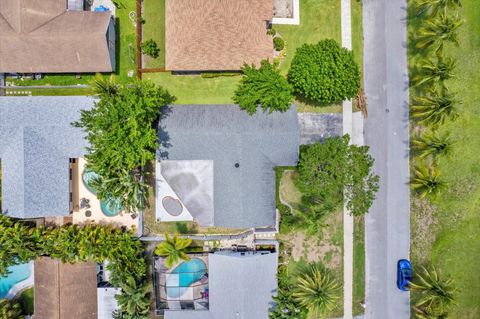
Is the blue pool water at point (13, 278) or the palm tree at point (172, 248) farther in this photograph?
the blue pool water at point (13, 278)

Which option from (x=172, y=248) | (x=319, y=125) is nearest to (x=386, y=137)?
(x=319, y=125)

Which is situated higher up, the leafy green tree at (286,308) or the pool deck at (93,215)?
the pool deck at (93,215)

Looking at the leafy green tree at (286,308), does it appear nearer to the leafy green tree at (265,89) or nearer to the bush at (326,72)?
the leafy green tree at (265,89)

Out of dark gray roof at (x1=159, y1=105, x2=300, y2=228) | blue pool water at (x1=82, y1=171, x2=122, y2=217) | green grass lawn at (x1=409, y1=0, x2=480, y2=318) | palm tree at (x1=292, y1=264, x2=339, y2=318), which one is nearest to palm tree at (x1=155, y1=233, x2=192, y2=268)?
dark gray roof at (x1=159, y1=105, x2=300, y2=228)

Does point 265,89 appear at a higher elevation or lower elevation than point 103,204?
higher

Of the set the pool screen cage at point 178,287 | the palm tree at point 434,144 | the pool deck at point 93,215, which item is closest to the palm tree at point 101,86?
the pool deck at point 93,215

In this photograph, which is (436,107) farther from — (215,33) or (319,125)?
(215,33)

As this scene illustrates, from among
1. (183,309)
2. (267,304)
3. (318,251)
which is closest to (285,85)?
(318,251)
